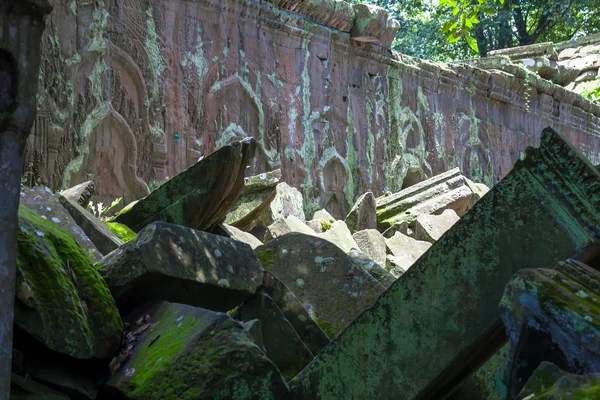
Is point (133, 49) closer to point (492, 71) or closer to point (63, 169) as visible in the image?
point (63, 169)

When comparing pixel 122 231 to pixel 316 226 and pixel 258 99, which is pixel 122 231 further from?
pixel 258 99

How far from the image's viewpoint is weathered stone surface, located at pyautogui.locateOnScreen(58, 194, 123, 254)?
4.18 meters

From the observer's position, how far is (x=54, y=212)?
164 inches

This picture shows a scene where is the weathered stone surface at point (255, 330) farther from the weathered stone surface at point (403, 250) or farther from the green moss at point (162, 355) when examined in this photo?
the weathered stone surface at point (403, 250)

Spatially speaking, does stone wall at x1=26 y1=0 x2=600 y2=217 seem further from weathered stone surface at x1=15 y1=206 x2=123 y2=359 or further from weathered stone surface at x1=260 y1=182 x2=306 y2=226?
weathered stone surface at x1=15 y1=206 x2=123 y2=359

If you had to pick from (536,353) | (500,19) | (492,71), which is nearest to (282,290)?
(536,353)

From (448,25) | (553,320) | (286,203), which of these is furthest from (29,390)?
(286,203)

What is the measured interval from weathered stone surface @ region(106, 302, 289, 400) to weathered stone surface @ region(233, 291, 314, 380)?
560 mm

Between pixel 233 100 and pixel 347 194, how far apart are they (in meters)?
2.39

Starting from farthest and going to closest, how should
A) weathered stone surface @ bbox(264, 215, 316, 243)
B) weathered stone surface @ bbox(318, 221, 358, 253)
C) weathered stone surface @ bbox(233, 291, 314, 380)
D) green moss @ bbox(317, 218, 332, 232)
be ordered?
green moss @ bbox(317, 218, 332, 232)
weathered stone surface @ bbox(318, 221, 358, 253)
weathered stone surface @ bbox(264, 215, 316, 243)
weathered stone surface @ bbox(233, 291, 314, 380)

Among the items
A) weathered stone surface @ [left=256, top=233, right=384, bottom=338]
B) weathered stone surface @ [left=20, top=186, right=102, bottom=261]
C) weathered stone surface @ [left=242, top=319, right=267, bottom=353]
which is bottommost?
weathered stone surface @ [left=256, top=233, right=384, bottom=338]

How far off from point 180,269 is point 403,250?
16.8ft

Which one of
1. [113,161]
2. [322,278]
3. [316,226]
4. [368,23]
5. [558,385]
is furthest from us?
[368,23]

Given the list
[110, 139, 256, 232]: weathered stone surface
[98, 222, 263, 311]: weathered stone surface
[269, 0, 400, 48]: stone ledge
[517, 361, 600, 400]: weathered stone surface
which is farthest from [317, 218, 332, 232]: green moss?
[517, 361, 600, 400]: weathered stone surface
